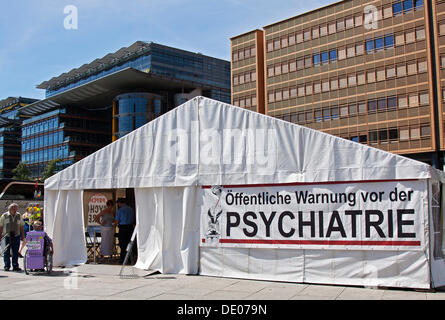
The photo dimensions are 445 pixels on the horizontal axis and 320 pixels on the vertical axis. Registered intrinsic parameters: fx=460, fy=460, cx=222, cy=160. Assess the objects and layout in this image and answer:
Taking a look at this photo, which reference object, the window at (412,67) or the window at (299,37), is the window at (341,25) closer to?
the window at (299,37)

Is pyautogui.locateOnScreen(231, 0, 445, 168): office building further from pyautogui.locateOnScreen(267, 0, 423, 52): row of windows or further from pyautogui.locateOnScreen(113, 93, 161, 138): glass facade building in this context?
pyautogui.locateOnScreen(113, 93, 161, 138): glass facade building

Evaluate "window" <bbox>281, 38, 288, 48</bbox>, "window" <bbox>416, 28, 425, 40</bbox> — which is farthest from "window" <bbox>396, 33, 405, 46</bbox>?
"window" <bbox>281, 38, 288, 48</bbox>

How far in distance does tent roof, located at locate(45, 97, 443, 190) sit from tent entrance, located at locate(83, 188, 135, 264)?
6.73 feet

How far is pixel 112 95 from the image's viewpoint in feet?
317

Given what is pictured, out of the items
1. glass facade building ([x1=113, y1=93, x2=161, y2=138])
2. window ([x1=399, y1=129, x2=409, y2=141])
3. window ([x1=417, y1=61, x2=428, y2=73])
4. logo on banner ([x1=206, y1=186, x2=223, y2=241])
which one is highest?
glass facade building ([x1=113, y1=93, x2=161, y2=138])

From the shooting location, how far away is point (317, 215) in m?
9.73

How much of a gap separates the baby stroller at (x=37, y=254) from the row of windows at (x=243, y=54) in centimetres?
5599

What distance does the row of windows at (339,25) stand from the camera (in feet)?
161

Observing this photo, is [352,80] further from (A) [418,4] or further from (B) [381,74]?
(A) [418,4]

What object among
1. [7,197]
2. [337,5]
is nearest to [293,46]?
[337,5]

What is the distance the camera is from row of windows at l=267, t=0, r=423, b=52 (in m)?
49.2

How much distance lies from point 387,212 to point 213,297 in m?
3.79

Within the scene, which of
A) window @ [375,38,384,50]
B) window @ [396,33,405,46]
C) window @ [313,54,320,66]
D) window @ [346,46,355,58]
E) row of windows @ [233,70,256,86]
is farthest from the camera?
row of windows @ [233,70,256,86]

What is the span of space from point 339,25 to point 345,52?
3453 millimetres
